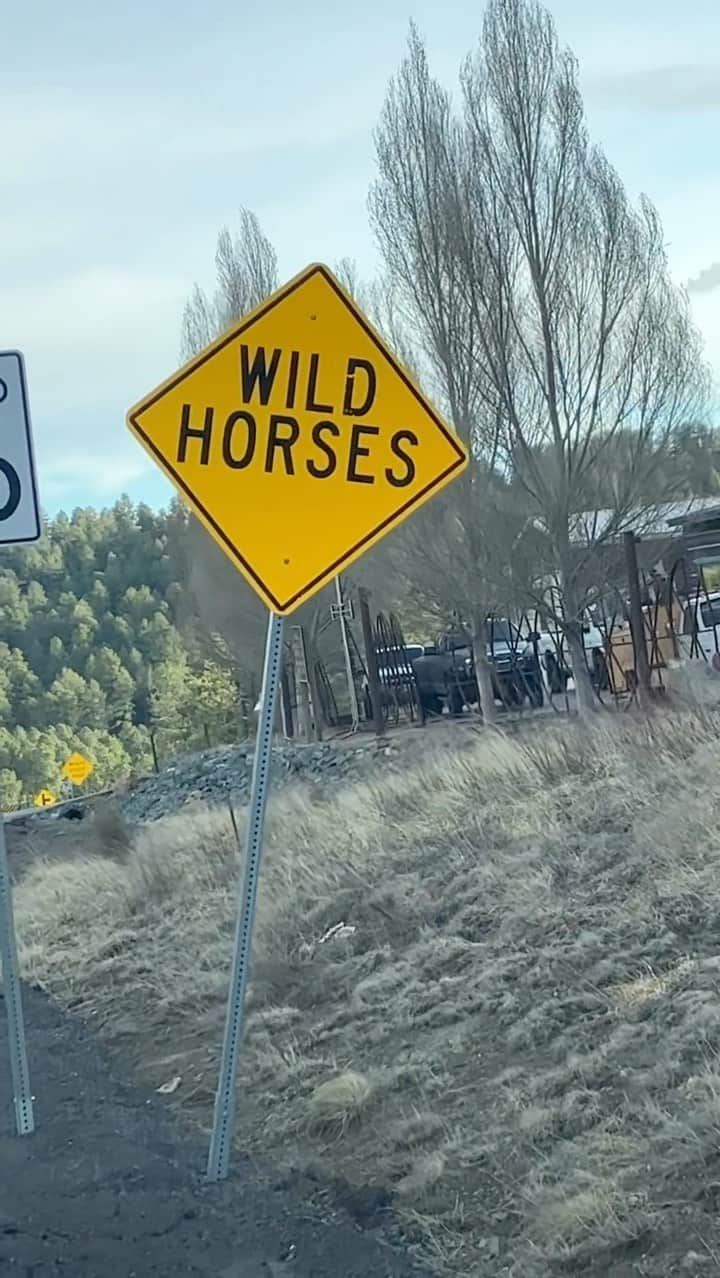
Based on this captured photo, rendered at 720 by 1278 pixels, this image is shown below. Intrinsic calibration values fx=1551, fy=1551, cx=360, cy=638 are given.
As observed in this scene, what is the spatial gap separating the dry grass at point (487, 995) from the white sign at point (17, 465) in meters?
2.53

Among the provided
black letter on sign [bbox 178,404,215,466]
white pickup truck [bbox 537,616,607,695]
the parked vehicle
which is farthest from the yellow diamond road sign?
the parked vehicle

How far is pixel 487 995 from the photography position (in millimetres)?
6520

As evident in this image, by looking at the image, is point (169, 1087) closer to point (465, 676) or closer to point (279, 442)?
point (279, 442)

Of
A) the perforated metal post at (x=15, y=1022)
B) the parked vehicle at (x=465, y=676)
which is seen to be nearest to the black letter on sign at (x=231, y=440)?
the perforated metal post at (x=15, y=1022)

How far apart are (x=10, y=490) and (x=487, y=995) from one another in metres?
2.91

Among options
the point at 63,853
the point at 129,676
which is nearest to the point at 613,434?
the point at 63,853

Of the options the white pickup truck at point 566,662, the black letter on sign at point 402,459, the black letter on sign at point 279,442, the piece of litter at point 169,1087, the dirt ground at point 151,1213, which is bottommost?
the piece of litter at point 169,1087

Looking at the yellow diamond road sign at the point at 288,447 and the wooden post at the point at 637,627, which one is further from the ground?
the yellow diamond road sign at the point at 288,447

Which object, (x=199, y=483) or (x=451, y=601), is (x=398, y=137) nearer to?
(x=451, y=601)

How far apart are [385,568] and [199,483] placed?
26069mm

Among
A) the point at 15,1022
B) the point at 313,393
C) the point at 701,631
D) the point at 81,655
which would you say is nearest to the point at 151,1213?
the point at 15,1022

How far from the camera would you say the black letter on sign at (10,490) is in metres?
6.43

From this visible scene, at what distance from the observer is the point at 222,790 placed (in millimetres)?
26906

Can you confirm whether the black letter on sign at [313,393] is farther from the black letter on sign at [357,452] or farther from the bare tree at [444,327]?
the bare tree at [444,327]
